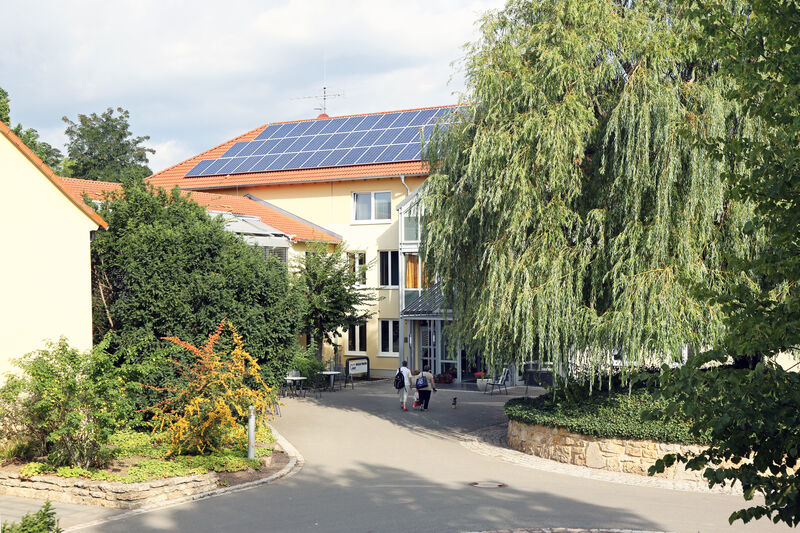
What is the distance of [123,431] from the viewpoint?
15430mm

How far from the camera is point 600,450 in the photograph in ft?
50.5

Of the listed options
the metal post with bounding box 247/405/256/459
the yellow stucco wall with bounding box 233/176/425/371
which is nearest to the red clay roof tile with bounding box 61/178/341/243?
the yellow stucco wall with bounding box 233/176/425/371

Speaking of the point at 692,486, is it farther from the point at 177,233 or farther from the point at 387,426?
the point at 177,233

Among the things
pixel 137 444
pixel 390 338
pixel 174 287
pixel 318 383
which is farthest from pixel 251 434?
pixel 390 338

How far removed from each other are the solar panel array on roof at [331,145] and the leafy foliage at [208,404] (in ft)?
58.5

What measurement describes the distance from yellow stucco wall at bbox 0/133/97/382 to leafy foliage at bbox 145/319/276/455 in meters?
2.00

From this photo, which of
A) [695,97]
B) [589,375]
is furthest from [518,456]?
[695,97]

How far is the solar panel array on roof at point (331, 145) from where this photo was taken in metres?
33.1

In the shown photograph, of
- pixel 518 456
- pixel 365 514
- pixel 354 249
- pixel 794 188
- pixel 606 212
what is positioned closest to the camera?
pixel 794 188

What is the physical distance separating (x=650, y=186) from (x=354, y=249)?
1956 cm

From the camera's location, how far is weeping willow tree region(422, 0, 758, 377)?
14.5 m

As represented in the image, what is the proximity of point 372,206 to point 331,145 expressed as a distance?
405 centimetres

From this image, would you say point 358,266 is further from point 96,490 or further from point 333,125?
point 96,490

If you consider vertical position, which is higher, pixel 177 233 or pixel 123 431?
pixel 177 233
